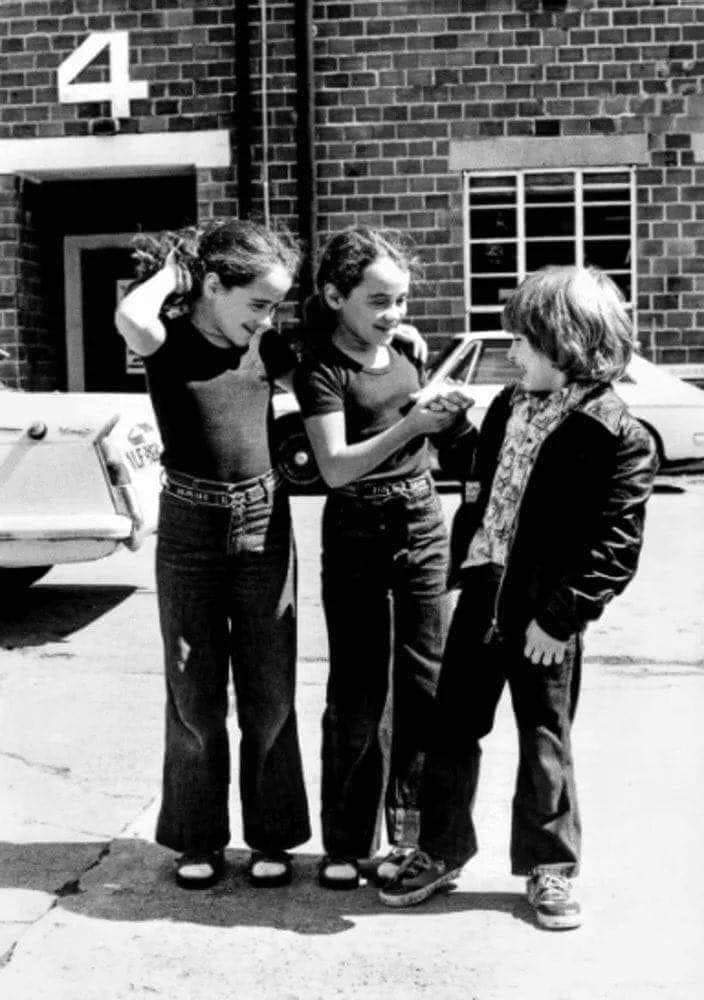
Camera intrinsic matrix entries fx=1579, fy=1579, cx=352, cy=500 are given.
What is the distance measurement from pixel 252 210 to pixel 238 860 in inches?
435

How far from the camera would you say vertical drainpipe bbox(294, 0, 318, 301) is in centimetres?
1432

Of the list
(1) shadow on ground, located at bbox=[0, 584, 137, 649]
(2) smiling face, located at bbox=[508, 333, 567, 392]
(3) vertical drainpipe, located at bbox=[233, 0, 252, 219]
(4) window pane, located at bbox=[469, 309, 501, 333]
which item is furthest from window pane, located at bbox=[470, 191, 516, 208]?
(2) smiling face, located at bbox=[508, 333, 567, 392]

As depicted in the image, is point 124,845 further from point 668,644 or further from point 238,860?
point 668,644

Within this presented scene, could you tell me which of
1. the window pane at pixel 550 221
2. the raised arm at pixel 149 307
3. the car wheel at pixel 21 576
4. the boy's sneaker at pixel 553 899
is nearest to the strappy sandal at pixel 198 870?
the boy's sneaker at pixel 553 899

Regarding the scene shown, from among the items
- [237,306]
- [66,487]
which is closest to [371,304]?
[237,306]

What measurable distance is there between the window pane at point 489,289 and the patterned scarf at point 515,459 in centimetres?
1104

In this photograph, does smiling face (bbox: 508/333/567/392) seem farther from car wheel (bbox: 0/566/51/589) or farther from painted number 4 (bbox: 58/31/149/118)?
painted number 4 (bbox: 58/31/149/118)

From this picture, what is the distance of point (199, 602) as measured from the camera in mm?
3906

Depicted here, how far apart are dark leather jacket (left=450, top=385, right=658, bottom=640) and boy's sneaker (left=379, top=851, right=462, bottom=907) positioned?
2.07 feet

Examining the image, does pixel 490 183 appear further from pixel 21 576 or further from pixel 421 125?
pixel 21 576

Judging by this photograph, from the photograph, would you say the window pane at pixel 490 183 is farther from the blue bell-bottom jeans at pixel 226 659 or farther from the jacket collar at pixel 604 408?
the jacket collar at pixel 604 408

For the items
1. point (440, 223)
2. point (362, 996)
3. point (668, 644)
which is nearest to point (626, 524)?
point (362, 996)

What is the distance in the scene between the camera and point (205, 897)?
3.91 meters

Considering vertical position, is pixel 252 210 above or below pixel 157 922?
above
